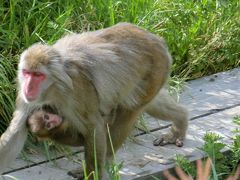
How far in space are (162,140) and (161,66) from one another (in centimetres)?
88

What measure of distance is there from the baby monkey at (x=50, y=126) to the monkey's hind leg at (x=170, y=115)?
1070 mm

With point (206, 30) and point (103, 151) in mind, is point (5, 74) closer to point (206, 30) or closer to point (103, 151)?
point (103, 151)

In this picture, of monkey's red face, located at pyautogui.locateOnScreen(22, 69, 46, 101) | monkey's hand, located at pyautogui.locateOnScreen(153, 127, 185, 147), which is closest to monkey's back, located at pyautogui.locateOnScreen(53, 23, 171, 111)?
monkey's red face, located at pyautogui.locateOnScreen(22, 69, 46, 101)

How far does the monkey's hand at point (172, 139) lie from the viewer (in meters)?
5.84

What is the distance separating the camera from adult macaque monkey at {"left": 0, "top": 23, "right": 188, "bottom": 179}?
4492 millimetres

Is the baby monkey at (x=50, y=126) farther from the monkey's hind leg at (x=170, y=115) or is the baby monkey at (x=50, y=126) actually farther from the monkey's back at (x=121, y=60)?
the monkey's hind leg at (x=170, y=115)

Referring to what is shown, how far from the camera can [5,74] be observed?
581cm

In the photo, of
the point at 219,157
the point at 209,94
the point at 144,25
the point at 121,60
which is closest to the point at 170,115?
the point at 219,157

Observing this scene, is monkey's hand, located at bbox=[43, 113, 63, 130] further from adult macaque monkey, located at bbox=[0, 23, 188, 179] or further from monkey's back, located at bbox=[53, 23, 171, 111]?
monkey's back, located at bbox=[53, 23, 171, 111]

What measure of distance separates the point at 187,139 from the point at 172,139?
162 mm

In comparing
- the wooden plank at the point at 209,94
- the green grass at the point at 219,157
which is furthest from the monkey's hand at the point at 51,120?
the wooden plank at the point at 209,94

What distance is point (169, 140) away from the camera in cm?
588

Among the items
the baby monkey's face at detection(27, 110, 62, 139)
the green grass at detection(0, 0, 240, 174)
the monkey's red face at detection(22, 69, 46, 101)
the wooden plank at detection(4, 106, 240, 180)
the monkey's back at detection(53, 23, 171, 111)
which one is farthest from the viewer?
the green grass at detection(0, 0, 240, 174)

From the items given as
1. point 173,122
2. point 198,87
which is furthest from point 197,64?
point 173,122
